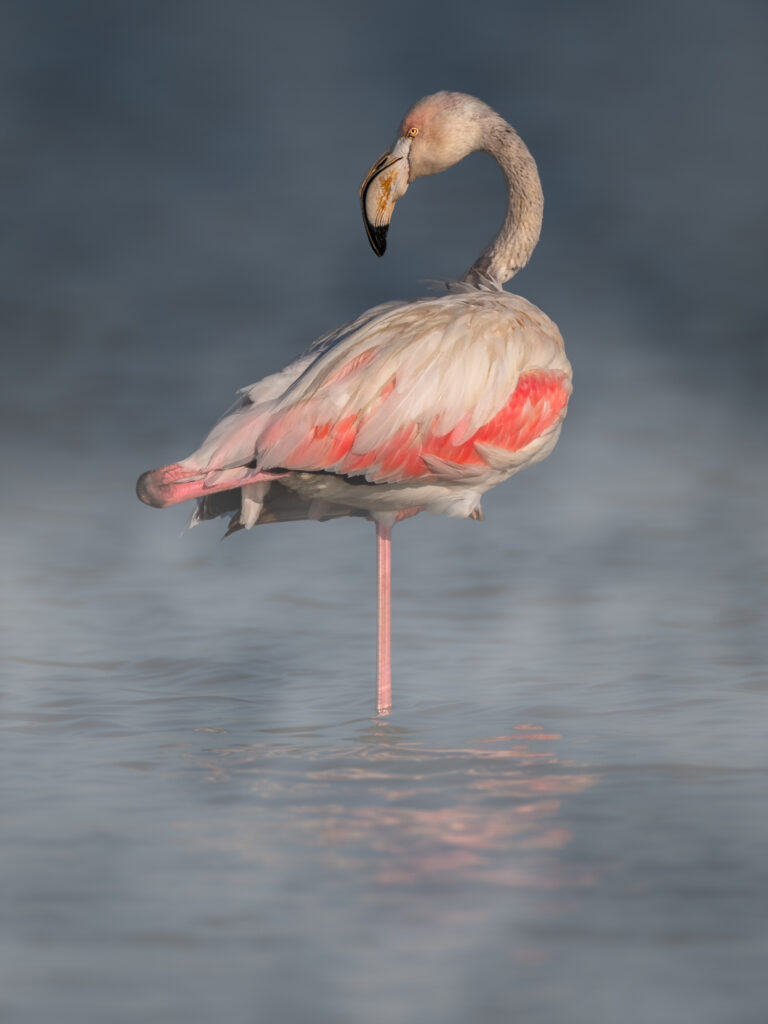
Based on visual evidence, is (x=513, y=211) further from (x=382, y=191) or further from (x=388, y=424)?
(x=388, y=424)

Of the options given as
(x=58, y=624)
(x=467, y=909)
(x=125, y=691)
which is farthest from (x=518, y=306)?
(x=467, y=909)

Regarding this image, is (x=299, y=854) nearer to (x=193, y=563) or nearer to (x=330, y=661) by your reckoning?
(x=330, y=661)

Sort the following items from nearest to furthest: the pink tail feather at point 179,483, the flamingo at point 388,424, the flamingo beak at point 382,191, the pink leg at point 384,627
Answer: the pink tail feather at point 179,483 → the flamingo at point 388,424 → the pink leg at point 384,627 → the flamingo beak at point 382,191

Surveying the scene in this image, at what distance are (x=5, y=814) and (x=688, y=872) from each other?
140 centimetres

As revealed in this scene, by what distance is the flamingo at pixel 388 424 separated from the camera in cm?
436

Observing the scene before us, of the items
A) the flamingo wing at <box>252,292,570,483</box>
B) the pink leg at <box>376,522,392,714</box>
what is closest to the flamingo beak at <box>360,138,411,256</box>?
the flamingo wing at <box>252,292,570,483</box>

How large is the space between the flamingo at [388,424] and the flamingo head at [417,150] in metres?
0.38

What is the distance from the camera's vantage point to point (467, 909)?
2.81 metres

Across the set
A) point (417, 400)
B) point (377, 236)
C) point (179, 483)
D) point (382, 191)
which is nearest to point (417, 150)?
point (382, 191)

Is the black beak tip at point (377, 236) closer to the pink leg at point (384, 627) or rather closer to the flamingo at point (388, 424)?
the flamingo at point (388, 424)

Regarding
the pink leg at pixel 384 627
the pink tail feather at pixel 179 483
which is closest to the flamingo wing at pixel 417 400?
the pink tail feather at pixel 179 483

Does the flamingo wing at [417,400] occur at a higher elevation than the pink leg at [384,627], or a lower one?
higher

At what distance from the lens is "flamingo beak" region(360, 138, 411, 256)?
5.10m

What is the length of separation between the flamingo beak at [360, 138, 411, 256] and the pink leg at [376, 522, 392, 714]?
925mm
